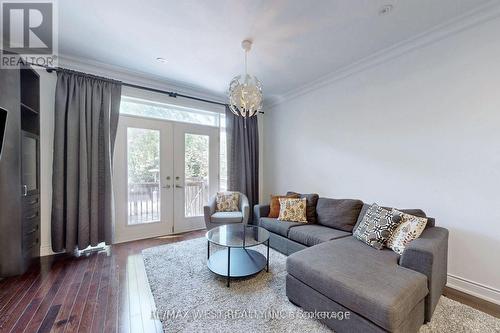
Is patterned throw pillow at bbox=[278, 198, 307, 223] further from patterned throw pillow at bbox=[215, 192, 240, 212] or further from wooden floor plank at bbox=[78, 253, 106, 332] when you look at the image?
wooden floor plank at bbox=[78, 253, 106, 332]

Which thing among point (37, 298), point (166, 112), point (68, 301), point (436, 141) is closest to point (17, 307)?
point (37, 298)

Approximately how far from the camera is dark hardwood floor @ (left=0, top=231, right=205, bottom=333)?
5.31 ft

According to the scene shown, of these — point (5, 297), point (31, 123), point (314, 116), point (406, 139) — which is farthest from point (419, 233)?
point (31, 123)

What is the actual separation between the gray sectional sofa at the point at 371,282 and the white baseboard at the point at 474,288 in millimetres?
435

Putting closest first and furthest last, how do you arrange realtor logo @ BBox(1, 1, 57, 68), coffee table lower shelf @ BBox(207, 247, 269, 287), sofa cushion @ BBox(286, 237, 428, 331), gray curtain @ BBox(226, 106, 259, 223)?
sofa cushion @ BBox(286, 237, 428, 331), realtor logo @ BBox(1, 1, 57, 68), coffee table lower shelf @ BBox(207, 247, 269, 287), gray curtain @ BBox(226, 106, 259, 223)

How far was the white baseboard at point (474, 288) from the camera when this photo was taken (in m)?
1.92

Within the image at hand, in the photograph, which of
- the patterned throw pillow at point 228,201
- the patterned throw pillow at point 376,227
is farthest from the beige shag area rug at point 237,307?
the patterned throw pillow at point 228,201

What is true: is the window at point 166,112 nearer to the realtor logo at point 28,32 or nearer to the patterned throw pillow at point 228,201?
the realtor logo at point 28,32

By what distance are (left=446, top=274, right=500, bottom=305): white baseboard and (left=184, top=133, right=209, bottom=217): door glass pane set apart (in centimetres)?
364

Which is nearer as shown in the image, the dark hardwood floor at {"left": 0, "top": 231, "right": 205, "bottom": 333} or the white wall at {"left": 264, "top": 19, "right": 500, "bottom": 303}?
the dark hardwood floor at {"left": 0, "top": 231, "right": 205, "bottom": 333}

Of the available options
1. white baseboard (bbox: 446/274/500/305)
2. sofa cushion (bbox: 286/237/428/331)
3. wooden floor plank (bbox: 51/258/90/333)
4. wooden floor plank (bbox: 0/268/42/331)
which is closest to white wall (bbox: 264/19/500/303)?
white baseboard (bbox: 446/274/500/305)

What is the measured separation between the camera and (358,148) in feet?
9.96

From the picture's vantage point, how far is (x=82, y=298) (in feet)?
6.33

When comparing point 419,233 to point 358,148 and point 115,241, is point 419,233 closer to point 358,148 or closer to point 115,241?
point 358,148
